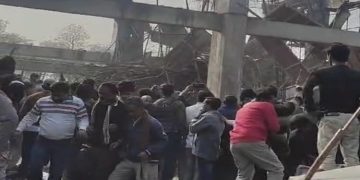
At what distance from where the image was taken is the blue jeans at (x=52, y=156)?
25.0ft

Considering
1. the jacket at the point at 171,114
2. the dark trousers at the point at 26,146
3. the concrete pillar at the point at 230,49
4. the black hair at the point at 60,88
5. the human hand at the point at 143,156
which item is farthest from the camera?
the concrete pillar at the point at 230,49

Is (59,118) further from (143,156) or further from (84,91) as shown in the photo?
(143,156)

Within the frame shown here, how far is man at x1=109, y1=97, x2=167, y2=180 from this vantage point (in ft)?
22.5

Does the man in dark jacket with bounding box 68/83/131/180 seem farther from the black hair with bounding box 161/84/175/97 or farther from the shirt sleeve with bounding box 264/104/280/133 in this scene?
the black hair with bounding box 161/84/175/97

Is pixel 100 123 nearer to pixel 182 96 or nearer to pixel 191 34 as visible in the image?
pixel 182 96

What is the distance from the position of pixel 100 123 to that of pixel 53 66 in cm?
1783

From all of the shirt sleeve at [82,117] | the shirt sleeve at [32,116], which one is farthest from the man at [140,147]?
the shirt sleeve at [32,116]

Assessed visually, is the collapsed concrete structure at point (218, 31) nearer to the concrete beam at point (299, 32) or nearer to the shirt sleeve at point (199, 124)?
the concrete beam at point (299, 32)

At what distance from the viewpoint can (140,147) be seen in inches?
270

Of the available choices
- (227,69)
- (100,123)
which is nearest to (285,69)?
(227,69)

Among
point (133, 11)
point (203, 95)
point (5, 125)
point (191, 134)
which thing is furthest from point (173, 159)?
point (133, 11)

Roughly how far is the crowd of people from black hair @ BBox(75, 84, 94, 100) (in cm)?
1

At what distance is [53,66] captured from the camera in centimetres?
2441

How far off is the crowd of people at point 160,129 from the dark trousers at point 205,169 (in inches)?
0.6
